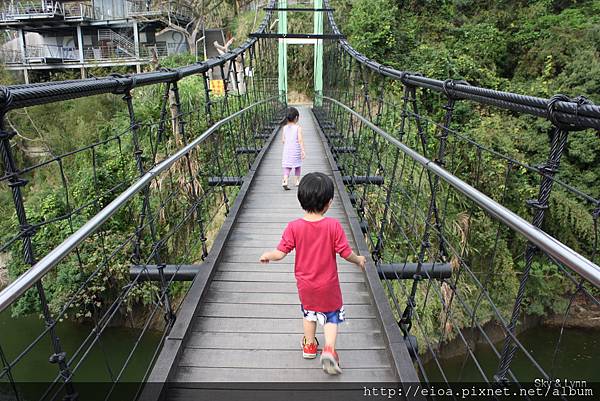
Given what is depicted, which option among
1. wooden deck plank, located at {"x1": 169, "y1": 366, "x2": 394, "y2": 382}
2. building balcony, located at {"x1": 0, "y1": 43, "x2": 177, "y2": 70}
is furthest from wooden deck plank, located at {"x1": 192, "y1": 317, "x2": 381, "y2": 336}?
building balcony, located at {"x1": 0, "y1": 43, "x2": 177, "y2": 70}

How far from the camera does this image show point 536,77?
9.95 meters

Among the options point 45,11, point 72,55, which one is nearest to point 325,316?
point 45,11

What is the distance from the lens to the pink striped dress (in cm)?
384

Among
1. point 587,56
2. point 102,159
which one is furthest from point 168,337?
point 587,56

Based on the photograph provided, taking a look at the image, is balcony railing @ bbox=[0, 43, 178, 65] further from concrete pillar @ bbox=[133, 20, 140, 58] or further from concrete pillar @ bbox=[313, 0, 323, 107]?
concrete pillar @ bbox=[313, 0, 323, 107]

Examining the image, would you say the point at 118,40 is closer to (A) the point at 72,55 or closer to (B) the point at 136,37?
(B) the point at 136,37

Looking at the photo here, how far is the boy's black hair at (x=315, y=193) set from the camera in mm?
1547

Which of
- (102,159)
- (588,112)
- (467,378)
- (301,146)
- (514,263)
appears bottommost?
(467,378)

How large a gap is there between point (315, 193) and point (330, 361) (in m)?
0.61

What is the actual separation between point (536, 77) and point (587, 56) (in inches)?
A: 51.1

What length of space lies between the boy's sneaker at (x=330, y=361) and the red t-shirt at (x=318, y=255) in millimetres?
145

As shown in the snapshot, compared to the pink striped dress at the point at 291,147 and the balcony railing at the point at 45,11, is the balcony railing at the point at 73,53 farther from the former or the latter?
the pink striped dress at the point at 291,147

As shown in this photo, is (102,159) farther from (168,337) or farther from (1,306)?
(1,306)

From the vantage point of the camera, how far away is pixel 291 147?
3855 mm
